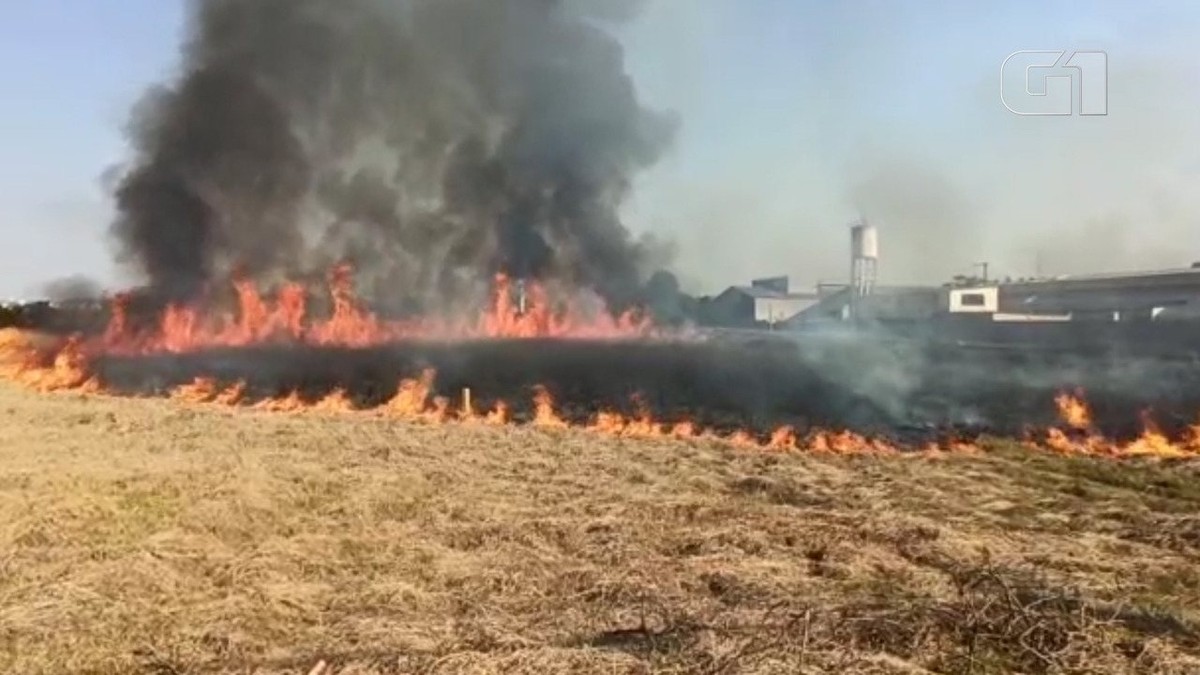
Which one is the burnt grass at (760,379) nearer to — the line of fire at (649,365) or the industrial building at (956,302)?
the line of fire at (649,365)

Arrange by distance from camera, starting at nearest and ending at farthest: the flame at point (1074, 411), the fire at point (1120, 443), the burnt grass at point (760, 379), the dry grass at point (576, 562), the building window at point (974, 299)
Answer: the dry grass at point (576, 562), the fire at point (1120, 443), the flame at point (1074, 411), the burnt grass at point (760, 379), the building window at point (974, 299)

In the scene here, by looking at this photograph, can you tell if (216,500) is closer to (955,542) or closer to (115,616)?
(115,616)

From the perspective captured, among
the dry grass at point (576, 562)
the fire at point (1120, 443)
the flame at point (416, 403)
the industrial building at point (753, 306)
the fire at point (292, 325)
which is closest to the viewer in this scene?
the dry grass at point (576, 562)

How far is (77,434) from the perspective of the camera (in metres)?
16.5

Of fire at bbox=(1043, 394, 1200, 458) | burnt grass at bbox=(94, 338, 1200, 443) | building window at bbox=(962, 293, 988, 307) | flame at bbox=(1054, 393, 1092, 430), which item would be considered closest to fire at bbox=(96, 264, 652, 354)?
burnt grass at bbox=(94, 338, 1200, 443)

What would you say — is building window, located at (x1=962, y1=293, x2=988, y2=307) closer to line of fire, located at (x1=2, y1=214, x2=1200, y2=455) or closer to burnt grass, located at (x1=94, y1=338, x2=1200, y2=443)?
line of fire, located at (x1=2, y1=214, x2=1200, y2=455)

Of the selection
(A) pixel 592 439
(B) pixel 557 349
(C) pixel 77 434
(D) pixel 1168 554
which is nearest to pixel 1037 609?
(D) pixel 1168 554

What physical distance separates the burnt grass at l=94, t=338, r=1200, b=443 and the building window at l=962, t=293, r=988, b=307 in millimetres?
24365

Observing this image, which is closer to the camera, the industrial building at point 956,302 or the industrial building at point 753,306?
the industrial building at point 956,302

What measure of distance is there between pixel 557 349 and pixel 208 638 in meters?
29.0

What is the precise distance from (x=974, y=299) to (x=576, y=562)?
53.1 m

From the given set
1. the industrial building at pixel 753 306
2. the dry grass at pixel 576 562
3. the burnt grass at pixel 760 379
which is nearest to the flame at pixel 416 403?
the burnt grass at pixel 760 379

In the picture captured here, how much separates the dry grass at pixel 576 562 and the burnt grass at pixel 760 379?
6829mm

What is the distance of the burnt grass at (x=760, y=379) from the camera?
22578mm
